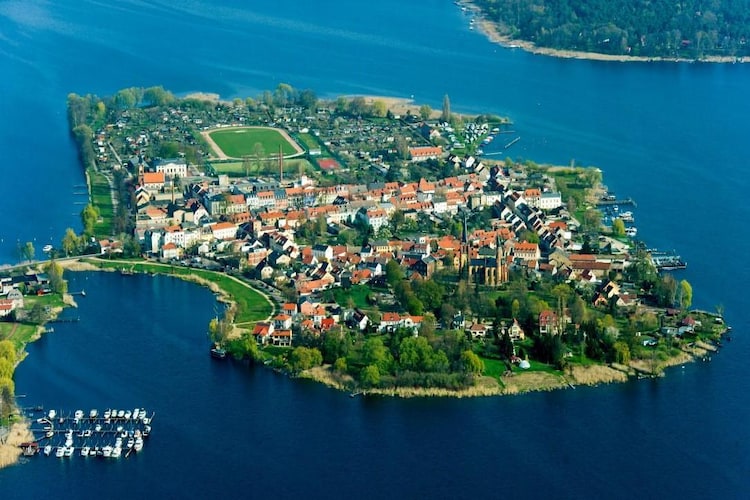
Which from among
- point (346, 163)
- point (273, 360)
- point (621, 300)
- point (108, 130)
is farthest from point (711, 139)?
point (273, 360)

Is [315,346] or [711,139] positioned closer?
Result: [315,346]

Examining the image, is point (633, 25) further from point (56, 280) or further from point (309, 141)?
point (56, 280)

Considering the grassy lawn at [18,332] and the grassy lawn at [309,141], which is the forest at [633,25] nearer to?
the grassy lawn at [309,141]

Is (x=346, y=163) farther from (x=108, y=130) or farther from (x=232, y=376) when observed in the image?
(x=232, y=376)

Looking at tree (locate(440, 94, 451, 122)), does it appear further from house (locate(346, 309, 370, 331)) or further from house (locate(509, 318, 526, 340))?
house (locate(509, 318, 526, 340))

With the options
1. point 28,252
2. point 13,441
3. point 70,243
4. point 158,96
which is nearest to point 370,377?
point 13,441

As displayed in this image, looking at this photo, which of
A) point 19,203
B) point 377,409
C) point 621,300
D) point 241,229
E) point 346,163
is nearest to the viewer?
point 377,409
